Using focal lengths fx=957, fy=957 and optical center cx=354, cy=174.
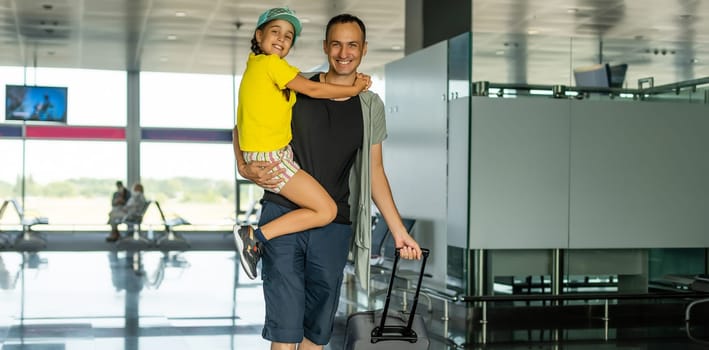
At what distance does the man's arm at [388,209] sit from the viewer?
3.00 metres

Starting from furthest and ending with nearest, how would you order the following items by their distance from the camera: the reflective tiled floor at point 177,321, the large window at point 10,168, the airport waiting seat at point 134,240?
the large window at point 10,168 → the airport waiting seat at point 134,240 → the reflective tiled floor at point 177,321

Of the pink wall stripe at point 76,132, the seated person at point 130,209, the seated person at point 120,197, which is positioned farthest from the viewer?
the pink wall stripe at point 76,132

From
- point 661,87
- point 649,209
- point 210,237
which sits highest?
point 661,87

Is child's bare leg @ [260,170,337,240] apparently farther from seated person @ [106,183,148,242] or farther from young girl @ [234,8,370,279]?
seated person @ [106,183,148,242]

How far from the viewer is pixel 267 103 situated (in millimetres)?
2811

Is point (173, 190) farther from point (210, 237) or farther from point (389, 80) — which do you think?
point (389, 80)

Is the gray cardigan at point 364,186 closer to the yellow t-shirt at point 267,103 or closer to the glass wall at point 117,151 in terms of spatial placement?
the yellow t-shirt at point 267,103

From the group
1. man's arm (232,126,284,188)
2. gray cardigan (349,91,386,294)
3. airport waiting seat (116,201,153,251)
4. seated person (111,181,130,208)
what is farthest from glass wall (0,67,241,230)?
man's arm (232,126,284,188)

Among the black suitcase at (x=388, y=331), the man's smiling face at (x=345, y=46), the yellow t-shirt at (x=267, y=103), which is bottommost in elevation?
the black suitcase at (x=388, y=331)

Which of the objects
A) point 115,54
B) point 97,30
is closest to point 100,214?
point 115,54

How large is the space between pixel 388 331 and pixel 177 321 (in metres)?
4.20

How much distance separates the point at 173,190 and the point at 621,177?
17791mm

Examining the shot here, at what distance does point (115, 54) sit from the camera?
19391 mm

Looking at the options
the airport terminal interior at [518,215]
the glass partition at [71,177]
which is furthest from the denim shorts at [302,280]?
the glass partition at [71,177]
